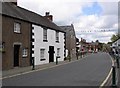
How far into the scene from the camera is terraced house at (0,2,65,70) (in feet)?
82.3

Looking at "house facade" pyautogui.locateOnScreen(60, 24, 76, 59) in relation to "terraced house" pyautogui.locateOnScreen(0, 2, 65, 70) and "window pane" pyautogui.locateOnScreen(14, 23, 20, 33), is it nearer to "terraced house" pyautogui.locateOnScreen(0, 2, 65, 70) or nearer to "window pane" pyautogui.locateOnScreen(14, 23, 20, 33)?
"terraced house" pyautogui.locateOnScreen(0, 2, 65, 70)

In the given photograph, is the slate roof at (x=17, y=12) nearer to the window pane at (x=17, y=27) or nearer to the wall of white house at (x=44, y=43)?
the window pane at (x=17, y=27)

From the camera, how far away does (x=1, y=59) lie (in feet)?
78.4

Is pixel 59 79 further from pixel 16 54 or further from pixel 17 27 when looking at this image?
pixel 17 27

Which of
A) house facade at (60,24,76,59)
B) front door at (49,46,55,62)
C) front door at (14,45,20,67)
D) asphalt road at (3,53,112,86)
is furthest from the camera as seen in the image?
house facade at (60,24,76,59)

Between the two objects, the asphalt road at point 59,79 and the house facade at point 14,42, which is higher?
the house facade at point 14,42

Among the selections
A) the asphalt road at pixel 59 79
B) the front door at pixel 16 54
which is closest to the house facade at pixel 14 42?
the front door at pixel 16 54

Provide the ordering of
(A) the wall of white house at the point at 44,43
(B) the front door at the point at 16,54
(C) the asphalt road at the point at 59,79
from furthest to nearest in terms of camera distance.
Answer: (A) the wall of white house at the point at 44,43 < (B) the front door at the point at 16,54 < (C) the asphalt road at the point at 59,79

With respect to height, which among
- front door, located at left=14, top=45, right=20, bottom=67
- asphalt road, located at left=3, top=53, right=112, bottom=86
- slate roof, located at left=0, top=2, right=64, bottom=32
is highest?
slate roof, located at left=0, top=2, right=64, bottom=32

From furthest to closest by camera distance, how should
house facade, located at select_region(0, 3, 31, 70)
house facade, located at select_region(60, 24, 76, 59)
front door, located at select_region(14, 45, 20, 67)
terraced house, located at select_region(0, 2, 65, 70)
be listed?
1. house facade, located at select_region(60, 24, 76, 59)
2. front door, located at select_region(14, 45, 20, 67)
3. terraced house, located at select_region(0, 2, 65, 70)
4. house facade, located at select_region(0, 3, 31, 70)

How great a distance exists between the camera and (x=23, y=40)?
94.8 ft

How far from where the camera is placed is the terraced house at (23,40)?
987 inches

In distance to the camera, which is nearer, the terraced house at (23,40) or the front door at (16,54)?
the terraced house at (23,40)

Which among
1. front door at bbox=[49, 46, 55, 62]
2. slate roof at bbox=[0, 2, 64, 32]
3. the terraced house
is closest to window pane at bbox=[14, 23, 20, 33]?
the terraced house
